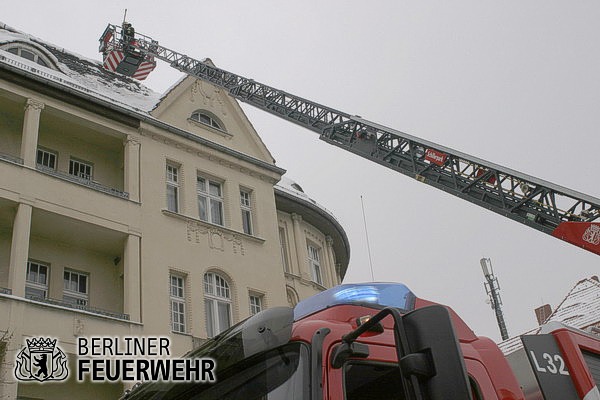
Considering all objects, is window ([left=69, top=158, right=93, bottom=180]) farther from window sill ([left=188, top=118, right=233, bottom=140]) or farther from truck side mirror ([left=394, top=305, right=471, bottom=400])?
truck side mirror ([left=394, top=305, right=471, bottom=400])

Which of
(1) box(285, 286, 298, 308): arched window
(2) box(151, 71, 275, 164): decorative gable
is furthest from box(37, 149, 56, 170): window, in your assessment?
(1) box(285, 286, 298, 308): arched window

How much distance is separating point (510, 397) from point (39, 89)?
14327 mm

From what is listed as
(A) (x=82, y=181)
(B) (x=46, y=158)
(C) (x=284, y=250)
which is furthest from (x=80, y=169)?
(C) (x=284, y=250)

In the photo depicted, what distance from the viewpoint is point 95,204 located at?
596 inches

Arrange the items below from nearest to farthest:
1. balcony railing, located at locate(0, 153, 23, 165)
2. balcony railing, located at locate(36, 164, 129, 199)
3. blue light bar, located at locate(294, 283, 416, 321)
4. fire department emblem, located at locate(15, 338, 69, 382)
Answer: blue light bar, located at locate(294, 283, 416, 321) → fire department emblem, located at locate(15, 338, 69, 382) → balcony railing, located at locate(0, 153, 23, 165) → balcony railing, located at locate(36, 164, 129, 199)

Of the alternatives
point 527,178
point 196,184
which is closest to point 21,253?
point 196,184

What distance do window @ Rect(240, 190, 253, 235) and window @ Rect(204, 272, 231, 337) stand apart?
214 centimetres

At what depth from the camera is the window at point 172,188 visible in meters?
17.1

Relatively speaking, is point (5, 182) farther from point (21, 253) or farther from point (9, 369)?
point (9, 369)

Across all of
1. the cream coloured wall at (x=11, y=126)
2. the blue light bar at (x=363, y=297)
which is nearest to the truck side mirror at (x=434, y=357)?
the blue light bar at (x=363, y=297)

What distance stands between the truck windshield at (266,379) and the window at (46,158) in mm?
13742

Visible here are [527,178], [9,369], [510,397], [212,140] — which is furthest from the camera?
[212,140]

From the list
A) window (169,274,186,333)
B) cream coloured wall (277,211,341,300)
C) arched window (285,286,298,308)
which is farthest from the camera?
cream coloured wall (277,211,341,300)

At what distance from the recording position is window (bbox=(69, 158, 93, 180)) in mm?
16625
